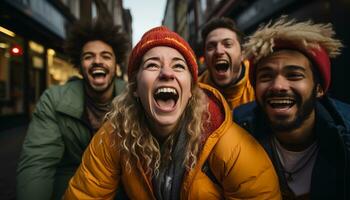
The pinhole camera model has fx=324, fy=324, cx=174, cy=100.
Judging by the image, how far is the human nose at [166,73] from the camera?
2.18 metres

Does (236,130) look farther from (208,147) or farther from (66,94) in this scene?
(66,94)

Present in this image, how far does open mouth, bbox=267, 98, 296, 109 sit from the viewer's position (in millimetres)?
2184

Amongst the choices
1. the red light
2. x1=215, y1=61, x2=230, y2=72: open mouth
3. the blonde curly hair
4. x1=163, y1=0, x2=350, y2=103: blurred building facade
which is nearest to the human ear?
the blonde curly hair

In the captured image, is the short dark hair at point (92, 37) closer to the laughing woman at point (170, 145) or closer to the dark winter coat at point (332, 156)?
the laughing woman at point (170, 145)

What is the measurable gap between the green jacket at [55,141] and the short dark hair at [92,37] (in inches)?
20.1

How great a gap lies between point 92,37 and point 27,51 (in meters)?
9.18

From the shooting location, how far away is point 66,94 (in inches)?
124

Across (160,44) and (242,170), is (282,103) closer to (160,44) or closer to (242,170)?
(242,170)

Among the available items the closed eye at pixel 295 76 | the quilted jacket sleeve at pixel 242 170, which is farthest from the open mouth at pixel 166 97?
the closed eye at pixel 295 76

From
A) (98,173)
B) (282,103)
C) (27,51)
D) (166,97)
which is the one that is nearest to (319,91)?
(282,103)

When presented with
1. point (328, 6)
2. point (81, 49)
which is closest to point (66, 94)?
point (81, 49)

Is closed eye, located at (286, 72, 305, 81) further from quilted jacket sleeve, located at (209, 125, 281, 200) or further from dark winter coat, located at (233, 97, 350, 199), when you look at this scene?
quilted jacket sleeve, located at (209, 125, 281, 200)

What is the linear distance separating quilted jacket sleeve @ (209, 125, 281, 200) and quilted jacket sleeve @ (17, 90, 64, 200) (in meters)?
1.48

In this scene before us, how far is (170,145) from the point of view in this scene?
2.32 metres
